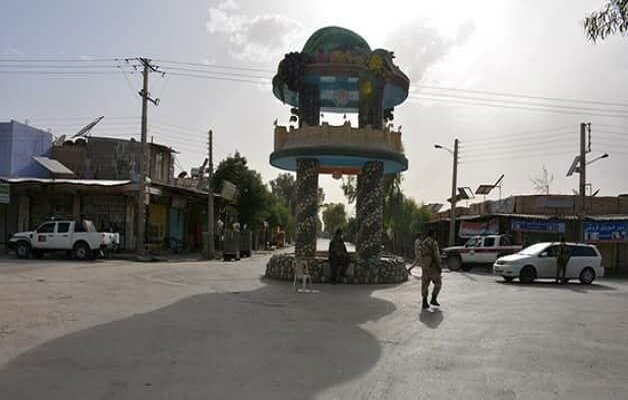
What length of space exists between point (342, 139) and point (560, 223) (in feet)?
65.2

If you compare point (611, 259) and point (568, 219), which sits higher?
point (568, 219)

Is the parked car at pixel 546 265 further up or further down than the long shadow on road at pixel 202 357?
further up

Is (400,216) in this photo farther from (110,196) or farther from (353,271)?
(353,271)

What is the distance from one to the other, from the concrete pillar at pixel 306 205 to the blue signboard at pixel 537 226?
1762 cm

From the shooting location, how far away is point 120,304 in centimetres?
1288

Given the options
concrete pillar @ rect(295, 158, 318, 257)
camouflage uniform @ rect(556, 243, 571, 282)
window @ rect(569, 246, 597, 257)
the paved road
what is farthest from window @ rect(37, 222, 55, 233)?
Answer: window @ rect(569, 246, 597, 257)

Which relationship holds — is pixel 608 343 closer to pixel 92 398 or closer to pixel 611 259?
pixel 92 398

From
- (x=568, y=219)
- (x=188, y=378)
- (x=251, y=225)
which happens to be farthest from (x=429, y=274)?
(x=251, y=225)

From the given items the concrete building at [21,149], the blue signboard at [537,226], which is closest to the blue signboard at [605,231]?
the blue signboard at [537,226]

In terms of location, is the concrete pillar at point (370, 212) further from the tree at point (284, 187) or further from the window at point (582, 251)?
the tree at point (284, 187)

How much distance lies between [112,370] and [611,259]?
33582 millimetres

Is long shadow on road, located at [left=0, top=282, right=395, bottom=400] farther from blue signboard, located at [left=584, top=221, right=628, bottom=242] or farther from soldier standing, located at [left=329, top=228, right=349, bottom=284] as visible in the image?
blue signboard, located at [left=584, top=221, right=628, bottom=242]

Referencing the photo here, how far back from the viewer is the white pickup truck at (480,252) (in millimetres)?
29531

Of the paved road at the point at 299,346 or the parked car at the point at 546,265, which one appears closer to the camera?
the paved road at the point at 299,346
